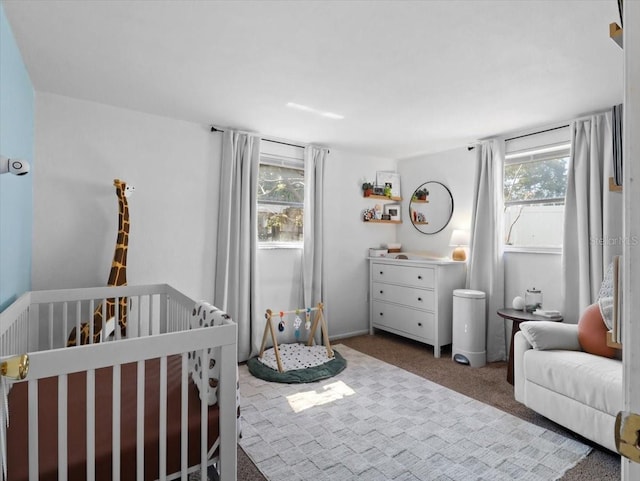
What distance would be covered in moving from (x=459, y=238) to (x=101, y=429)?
11.5ft

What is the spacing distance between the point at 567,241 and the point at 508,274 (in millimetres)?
668

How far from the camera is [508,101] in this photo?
271cm

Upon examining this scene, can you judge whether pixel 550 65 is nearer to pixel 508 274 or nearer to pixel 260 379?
pixel 508 274

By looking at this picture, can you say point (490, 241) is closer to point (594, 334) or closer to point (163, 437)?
point (594, 334)

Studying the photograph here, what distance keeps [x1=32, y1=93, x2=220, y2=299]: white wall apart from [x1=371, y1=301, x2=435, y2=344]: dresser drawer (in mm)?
2046

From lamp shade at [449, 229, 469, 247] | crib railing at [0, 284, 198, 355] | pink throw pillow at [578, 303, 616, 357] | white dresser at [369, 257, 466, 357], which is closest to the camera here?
crib railing at [0, 284, 198, 355]

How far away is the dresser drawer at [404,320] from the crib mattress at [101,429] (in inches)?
108

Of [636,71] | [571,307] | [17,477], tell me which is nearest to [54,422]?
[17,477]

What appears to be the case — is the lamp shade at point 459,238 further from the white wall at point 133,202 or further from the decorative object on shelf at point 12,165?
the decorative object on shelf at point 12,165

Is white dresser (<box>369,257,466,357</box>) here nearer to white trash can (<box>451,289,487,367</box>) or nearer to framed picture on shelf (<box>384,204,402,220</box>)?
white trash can (<box>451,289,487,367</box>)

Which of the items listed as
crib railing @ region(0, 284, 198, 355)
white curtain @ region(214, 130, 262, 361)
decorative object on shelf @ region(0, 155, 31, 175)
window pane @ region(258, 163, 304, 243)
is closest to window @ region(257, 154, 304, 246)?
window pane @ region(258, 163, 304, 243)

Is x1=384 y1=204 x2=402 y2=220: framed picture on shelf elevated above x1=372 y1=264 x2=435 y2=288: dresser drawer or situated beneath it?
elevated above

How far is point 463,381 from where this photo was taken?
3072 mm

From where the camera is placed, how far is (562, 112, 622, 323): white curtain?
2832 millimetres
